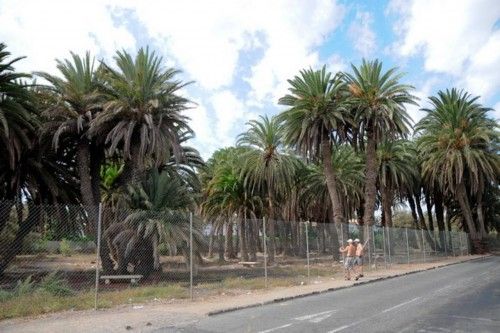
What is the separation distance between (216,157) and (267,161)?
Answer: 42.5 feet

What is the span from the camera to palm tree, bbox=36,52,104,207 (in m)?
23.8

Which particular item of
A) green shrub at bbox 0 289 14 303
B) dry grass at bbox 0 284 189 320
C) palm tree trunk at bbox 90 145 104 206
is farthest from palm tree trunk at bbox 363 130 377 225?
green shrub at bbox 0 289 14 303

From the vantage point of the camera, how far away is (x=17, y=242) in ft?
48.8

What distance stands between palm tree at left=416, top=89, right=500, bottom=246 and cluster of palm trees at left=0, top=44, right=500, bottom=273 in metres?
0.13

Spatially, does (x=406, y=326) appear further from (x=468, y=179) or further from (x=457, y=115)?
(x=468, y=179)

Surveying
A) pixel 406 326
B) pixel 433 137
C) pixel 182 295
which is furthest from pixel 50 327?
pixel 433 137

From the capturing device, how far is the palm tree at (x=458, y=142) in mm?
44719

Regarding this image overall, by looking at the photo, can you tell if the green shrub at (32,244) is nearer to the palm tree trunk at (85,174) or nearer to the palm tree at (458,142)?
the palm tree trunk at (85,174)

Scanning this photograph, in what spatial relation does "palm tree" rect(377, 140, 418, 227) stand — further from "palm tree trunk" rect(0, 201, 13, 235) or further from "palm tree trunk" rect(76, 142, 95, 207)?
"palm tree trunk" rect(0, 201, 13, 235)

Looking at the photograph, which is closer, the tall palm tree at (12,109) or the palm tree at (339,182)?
the tall palm tree at (12,109)

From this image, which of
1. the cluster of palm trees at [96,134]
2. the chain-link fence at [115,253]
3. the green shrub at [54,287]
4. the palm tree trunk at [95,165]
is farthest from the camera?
the palm tree trunk at [95,165]

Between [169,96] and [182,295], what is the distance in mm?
12365

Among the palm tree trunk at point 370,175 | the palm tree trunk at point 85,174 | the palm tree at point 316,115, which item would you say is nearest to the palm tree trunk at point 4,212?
the palm tree trunk at point 85,174

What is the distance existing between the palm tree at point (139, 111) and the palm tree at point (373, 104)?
13958 millimetres
